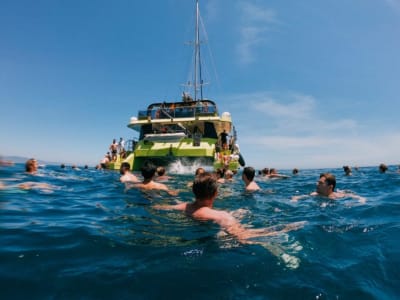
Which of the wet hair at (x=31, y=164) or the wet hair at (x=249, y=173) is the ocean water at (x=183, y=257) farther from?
the wet hair at (x=31, y=164)

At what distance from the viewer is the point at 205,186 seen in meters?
3.77

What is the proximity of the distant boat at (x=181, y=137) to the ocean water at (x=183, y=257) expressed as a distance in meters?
10.3

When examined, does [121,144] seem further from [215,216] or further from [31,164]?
[215,216]

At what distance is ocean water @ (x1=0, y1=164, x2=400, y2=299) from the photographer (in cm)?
215

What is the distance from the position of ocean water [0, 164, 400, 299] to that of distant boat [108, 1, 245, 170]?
33.8 feet

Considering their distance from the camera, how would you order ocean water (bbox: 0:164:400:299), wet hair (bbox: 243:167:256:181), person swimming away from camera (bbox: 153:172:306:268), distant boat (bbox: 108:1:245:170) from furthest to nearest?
distant boat (bbox: 108:1:245:170), wet hair (bbox: 243:167:256:181), person swimming away from camera (bbox: 153:172:306:268), ocean water (bbox: 0:164:400:299)

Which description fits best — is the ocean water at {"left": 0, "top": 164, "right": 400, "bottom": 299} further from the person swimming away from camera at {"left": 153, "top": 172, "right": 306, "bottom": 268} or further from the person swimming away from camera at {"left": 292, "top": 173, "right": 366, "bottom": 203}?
the person swimming away from camera at {"left": 292, "top": 173, "right": 366, "bottom": 203}

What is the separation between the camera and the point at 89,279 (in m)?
2.24

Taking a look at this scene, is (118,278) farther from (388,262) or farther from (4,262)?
(388,262)

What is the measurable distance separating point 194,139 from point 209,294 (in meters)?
13.3

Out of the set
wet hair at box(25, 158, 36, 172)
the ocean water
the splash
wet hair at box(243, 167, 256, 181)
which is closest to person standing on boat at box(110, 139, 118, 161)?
the splash

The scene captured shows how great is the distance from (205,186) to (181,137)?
11935 millimetres

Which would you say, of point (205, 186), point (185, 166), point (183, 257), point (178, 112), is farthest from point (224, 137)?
point (183, 257)

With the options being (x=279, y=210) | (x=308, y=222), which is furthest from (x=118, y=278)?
(x=279, y=210)
